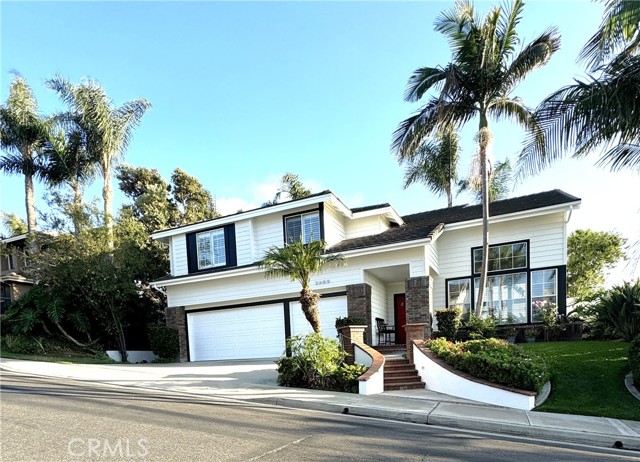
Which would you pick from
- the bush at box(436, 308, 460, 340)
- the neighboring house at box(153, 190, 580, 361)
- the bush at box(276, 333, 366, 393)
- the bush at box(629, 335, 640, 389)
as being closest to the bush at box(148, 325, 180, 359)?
the neighboring house at box(153, 190, 580, 361)

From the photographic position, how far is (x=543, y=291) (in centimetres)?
1410

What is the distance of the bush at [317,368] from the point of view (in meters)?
9.29

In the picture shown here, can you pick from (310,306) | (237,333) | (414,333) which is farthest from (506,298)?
(237,333)

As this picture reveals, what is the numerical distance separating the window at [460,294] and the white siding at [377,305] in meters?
2.62

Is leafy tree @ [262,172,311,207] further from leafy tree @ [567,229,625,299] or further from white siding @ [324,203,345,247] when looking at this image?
leafy tree @ [567,229,625,299]

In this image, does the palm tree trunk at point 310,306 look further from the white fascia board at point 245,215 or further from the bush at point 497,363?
the white fascia board at point 245,215

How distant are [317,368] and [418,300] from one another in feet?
17.2

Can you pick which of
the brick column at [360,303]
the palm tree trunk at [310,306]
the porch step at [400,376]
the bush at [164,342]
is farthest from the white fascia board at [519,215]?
the bush at [164,342]

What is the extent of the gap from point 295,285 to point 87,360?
338 inches

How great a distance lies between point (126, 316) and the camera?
1784 centimetres

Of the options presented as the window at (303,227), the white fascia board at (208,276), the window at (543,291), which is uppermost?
the window at (303,227)

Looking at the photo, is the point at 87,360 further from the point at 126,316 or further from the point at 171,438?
the point at 171,438

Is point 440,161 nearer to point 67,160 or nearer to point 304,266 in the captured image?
point 304,266

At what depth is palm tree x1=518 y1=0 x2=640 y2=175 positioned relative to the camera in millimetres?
7012
